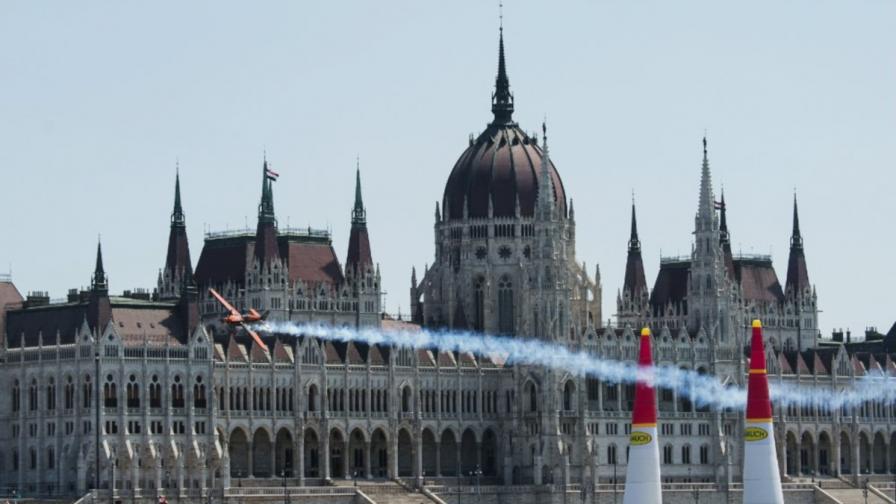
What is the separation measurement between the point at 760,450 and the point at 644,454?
20.2ft

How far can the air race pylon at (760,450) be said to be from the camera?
387ft

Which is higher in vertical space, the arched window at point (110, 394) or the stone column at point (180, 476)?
the arched window at point (110, 394)

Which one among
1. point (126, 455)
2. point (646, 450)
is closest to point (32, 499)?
point (126, 455)

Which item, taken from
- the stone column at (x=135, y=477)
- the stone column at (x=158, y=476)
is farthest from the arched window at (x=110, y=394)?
the stone column at (x=158, y=476)

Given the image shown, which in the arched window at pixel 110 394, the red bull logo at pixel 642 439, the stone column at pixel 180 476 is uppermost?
the arched window at pixel 110 394

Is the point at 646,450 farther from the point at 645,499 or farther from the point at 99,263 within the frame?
the point at 99,263

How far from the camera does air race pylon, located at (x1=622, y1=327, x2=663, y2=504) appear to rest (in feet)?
399

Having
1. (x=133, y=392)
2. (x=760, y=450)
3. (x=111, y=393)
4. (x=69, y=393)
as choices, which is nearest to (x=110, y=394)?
(x=111, y=393)

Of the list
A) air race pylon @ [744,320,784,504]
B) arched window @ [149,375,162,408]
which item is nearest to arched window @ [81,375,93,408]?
arched window @ [149,375,162,408]

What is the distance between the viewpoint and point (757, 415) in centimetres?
11875

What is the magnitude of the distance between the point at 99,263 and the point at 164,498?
791 inches

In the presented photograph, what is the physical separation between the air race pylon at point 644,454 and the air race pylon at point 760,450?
16.1 ft

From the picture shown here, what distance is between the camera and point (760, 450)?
118 metres

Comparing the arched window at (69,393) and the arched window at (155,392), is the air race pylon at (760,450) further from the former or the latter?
the arched window at (69,393)
